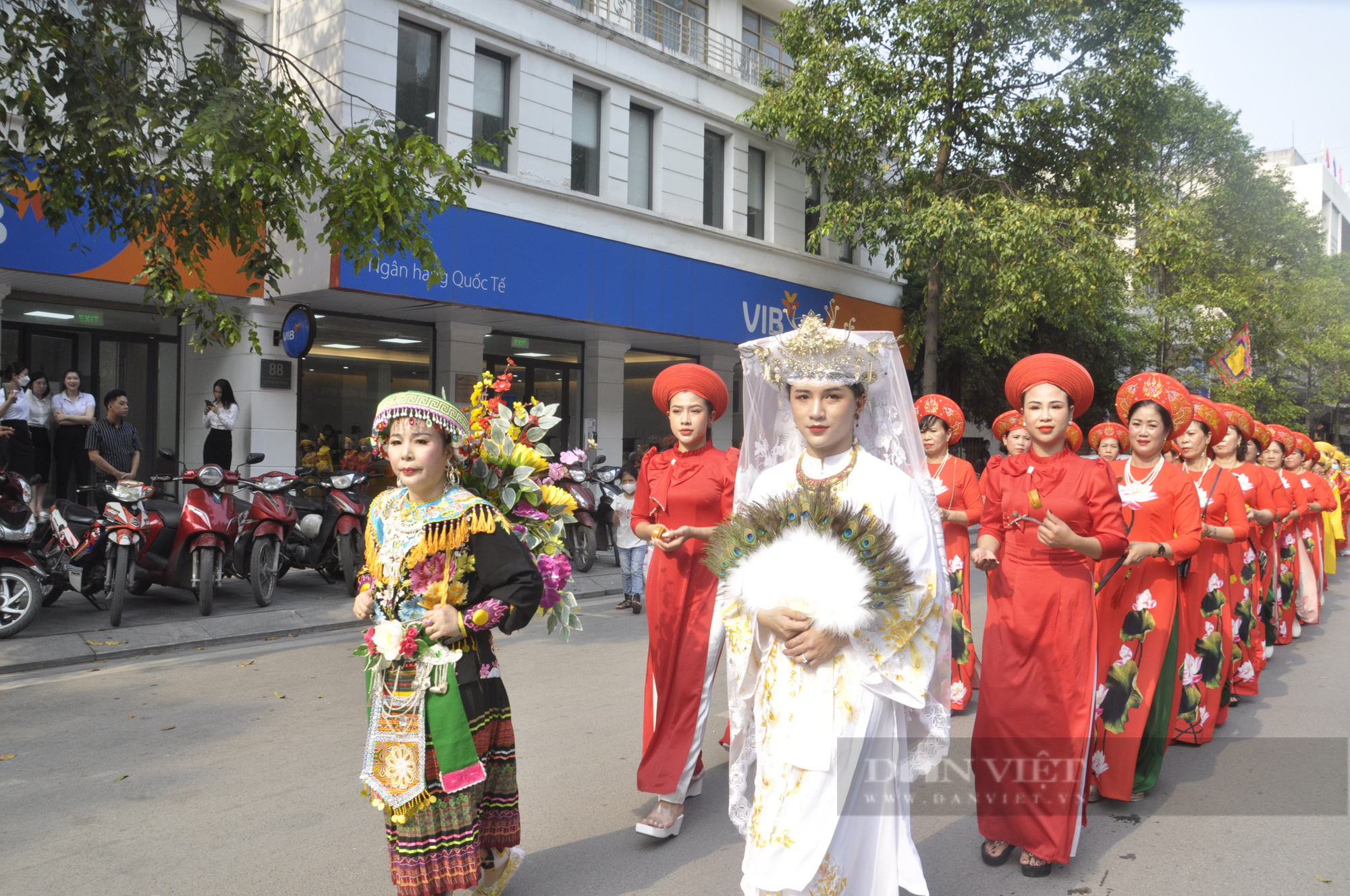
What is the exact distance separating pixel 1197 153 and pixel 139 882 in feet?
85.6

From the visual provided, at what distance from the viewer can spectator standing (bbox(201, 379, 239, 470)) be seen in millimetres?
11438

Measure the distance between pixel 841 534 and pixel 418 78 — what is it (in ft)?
40.6

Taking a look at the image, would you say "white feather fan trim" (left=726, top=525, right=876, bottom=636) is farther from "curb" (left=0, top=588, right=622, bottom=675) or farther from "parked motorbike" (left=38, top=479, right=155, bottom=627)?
"parked motorbike" (left=38, top=479, right=155, bottom=627)

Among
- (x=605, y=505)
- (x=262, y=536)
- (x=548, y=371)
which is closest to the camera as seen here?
(x=262, y=536)

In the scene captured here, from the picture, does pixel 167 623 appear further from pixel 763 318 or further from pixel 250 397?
pixel 763 318

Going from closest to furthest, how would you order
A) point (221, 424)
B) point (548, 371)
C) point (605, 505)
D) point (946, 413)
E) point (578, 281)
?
1. point (946, 413)
2. point (221, 424)
3. point (605, 505)
4. point (578, 281)
5. point (548, 371)

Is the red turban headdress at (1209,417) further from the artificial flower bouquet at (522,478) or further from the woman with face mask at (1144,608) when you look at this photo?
the artificial flower bouquet at (522,478)

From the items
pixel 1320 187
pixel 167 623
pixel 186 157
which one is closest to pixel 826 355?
pixel 186 157

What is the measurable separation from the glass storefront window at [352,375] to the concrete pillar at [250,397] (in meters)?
0.40

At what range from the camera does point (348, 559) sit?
30.9ft

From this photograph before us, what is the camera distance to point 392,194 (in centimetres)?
754

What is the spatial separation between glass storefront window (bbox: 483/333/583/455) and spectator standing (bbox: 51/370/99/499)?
6.12m

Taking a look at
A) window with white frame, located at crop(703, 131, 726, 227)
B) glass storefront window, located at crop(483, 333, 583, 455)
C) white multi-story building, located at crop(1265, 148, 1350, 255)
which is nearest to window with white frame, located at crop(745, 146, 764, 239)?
window with white frame, located at crop(703, 131, 726, 227)

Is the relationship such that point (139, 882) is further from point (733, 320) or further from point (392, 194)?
point (733, 320)
